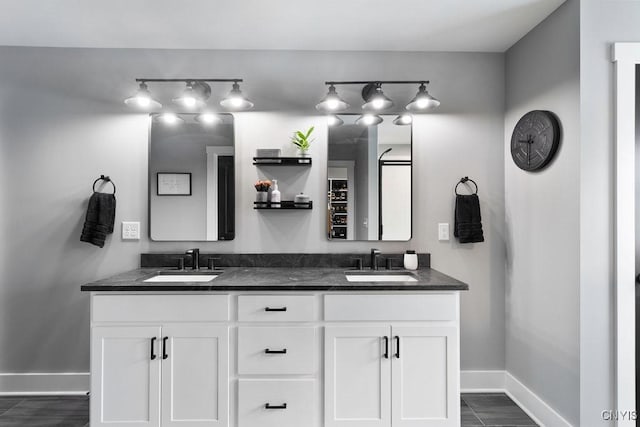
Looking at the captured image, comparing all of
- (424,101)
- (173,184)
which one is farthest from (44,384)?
(424,101)

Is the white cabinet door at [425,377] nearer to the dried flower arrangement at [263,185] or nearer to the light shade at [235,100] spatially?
the dried flower arrangement at [263,185]

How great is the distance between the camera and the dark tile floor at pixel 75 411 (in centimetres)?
215

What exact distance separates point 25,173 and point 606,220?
365cm

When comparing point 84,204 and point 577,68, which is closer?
point 577,68

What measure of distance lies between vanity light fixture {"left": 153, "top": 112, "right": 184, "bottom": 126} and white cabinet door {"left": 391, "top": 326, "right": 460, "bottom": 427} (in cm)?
204

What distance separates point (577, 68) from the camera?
1.89 metres

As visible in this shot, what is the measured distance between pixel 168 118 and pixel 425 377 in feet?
7.76

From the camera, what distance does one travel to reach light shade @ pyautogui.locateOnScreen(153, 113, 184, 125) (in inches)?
99.4

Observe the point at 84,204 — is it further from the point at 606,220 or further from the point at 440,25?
the point at 606,220

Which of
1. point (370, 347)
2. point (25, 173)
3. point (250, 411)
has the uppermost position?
point (25, 173)

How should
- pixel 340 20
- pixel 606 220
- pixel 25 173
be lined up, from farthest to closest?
1. pixel 25 173
2. pixel 340 20
3. pixel 606 220

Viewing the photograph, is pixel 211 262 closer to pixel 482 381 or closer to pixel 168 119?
pixel 168 119

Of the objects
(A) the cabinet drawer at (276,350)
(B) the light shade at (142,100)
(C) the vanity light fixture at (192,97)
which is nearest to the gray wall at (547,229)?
(A) the cabinet drawer at (276,350)

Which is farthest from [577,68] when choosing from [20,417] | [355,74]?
[20,417]
